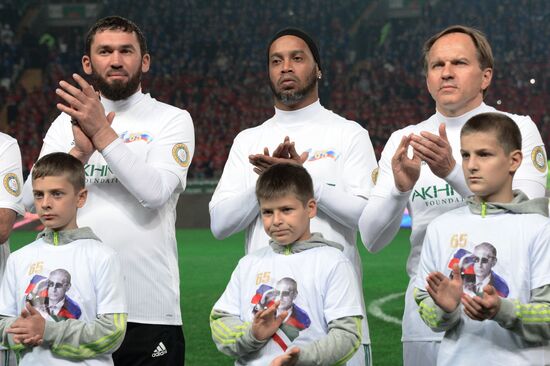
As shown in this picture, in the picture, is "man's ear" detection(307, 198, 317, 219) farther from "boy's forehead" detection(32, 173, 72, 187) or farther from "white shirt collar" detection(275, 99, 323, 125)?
"boy's forehead" detection(32, 173, 72, 187)

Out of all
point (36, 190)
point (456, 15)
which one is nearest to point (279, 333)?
point (36, 190)

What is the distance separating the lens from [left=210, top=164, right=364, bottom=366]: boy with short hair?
12.2 feet

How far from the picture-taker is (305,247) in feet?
13.0

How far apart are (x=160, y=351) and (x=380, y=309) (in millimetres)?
6763

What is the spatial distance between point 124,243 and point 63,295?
0.62 m

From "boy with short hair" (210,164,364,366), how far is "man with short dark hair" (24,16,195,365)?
0.70 meters

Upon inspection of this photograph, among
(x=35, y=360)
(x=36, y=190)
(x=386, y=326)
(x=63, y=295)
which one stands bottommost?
(x=386, y=326)

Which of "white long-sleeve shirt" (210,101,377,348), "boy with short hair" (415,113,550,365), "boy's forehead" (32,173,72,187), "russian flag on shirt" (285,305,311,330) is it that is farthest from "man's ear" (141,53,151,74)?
"boy with short hair" (415,113,550,365)

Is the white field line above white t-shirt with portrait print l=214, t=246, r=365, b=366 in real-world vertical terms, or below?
below

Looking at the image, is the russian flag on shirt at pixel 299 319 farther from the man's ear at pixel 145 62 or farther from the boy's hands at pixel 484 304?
the man's ear at pixel 145 62

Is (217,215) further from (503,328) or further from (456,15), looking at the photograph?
(456,15)

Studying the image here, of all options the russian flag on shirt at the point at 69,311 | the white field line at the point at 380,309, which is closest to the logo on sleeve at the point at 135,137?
the russian flag on shirt at the point at 69,311

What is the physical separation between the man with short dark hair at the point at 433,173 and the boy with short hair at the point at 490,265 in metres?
0.28

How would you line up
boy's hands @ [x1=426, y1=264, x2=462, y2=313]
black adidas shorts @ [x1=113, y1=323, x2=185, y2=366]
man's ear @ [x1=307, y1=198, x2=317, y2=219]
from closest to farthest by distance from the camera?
1. boy's hands @ [x1=426, y1=264, x2=462, y2=313]
2. man's ear @ [x1=307, y1=198, x2=317, y2=219]
3. black adidas shorts @ [x1=113, y1=323, x2=185, y2=366]
